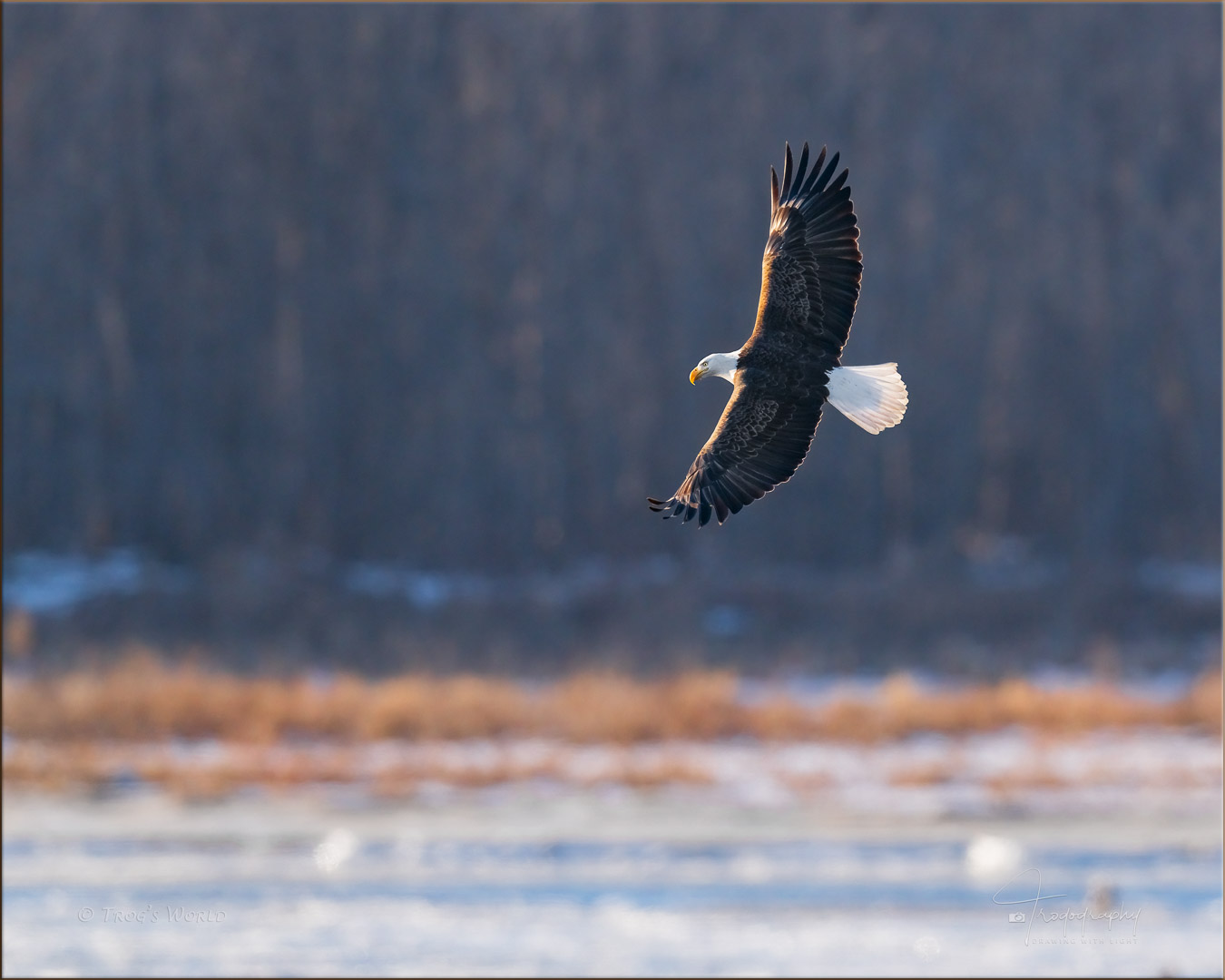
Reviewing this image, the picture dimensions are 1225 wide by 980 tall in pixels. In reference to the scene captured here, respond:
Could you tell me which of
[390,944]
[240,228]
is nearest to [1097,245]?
[240,228]

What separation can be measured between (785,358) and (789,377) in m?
0.08

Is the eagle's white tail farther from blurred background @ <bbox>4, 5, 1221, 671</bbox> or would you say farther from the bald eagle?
blurred background @ <bbox>4, 5, 1221, 671</bbox>

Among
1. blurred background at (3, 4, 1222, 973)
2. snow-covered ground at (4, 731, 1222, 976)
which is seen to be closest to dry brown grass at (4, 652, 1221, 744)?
snow-covered ground at (4, 731, 1222, 976)

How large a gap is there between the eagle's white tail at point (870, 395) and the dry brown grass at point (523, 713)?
35.4 ft

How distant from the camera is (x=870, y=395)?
4848mm

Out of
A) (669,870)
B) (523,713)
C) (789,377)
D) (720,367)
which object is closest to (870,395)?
(789,377)

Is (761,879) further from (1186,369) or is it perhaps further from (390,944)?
(1186,369)

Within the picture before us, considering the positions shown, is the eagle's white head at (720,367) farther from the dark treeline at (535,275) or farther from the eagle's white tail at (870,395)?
the dark treeline at (535,275)

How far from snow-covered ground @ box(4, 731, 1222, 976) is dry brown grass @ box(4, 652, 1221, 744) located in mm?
201

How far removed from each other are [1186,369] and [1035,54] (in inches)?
236

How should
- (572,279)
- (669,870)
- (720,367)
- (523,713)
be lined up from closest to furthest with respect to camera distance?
1. (720,367)
2. (669,870)
3. (523,713)
4. (572,279)

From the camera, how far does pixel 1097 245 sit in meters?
28.7

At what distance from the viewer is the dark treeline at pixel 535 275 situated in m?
27.8

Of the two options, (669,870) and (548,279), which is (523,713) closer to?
(669,870)
